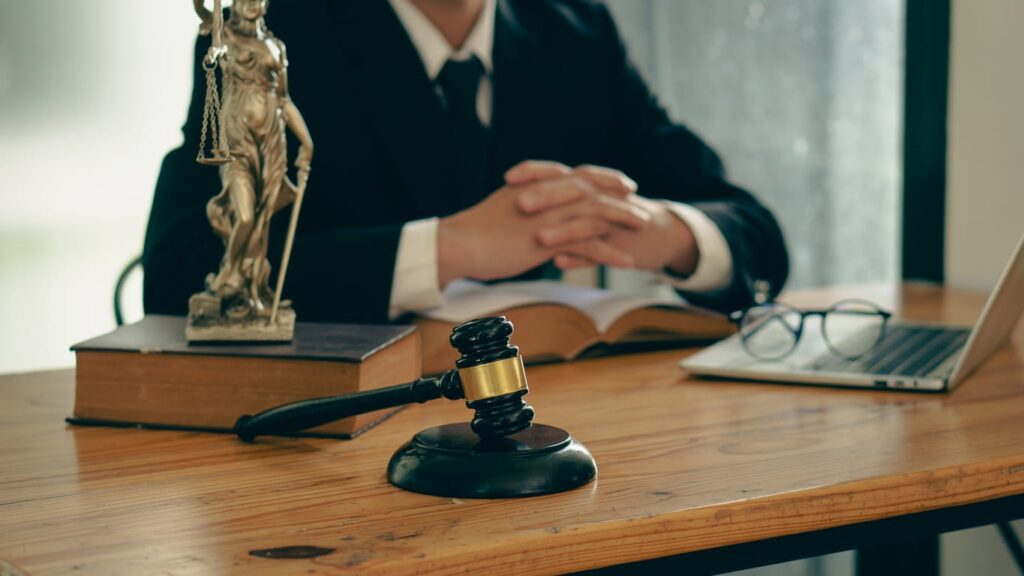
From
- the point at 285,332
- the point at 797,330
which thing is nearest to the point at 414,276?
the point at 285,332

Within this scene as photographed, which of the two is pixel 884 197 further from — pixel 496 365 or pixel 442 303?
pixel 496 365

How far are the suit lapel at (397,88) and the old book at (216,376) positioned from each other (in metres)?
0.65

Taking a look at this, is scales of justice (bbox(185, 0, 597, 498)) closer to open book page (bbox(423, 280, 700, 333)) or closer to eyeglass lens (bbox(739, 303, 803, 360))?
open book page (bbox(423, 280, 700, 333))

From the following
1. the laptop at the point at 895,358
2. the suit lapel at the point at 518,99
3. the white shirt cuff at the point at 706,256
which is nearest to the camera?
the laptop at the point at 895,358

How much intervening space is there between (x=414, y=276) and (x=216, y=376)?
367 millimetres

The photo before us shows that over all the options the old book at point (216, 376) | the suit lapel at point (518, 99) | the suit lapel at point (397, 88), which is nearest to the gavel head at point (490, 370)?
the old book at point (216, 376)

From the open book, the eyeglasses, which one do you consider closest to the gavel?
the open book

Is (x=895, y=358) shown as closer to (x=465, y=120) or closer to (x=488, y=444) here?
(x=488, y=444)

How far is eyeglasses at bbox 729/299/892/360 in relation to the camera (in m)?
1.13

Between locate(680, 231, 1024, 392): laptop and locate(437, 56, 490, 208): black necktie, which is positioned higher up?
locate(437, 56, 490, 208): black necktie

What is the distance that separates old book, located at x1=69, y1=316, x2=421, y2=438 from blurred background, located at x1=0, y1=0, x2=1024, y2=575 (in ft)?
6.04

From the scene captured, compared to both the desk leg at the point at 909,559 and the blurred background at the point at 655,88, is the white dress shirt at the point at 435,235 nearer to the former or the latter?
the desk leg at the point at 909,559

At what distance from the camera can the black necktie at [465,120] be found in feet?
5.22

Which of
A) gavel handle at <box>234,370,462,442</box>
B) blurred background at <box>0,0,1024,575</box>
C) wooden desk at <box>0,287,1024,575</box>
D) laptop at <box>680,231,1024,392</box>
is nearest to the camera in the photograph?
wooden desk at <box>0,287,1024,575</box>
